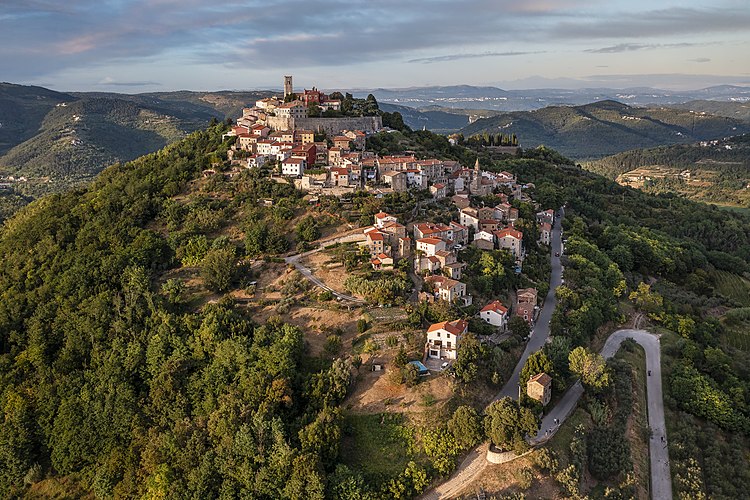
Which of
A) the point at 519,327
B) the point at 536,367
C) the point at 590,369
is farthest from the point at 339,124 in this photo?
the point at 590,369

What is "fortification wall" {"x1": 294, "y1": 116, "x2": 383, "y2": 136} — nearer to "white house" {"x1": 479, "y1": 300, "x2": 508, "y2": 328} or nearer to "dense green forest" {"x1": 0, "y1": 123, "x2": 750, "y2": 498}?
"dense green forest" {"x1": 0, "y1": 123, "x2": 750, "y2": 498}

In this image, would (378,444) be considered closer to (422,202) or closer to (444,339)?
(444,339)

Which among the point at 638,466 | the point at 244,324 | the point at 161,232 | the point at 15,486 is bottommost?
the point at 15,486

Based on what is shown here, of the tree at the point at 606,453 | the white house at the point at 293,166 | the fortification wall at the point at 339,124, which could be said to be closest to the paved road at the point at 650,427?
the tree at the point at 606,453

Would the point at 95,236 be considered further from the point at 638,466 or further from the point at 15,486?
the point at 638,466

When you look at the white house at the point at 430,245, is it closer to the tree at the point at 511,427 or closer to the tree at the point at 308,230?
the tree at the point at 308,230

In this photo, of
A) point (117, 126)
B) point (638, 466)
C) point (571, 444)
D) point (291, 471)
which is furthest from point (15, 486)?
point (117, 126)

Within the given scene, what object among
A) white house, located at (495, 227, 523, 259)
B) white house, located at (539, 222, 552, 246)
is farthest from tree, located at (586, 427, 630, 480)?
white house, located at (539, 222, 552, 246)
